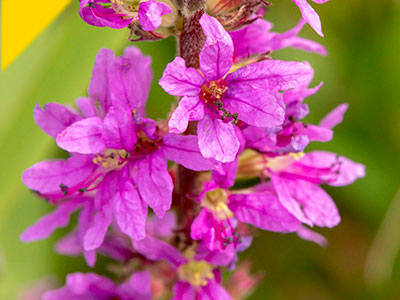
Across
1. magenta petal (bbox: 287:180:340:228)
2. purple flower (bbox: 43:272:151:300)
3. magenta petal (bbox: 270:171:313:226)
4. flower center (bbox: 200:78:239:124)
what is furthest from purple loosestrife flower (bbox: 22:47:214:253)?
magenta petal (bbox: 287:180:340:228)

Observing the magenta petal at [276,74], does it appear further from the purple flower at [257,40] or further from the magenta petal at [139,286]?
the magenta petal at [139,286]

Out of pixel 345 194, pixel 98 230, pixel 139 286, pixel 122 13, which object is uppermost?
pixel 122 13

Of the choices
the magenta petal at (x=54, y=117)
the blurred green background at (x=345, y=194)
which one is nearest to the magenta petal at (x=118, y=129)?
the magenta petal at (x=54, y=117)

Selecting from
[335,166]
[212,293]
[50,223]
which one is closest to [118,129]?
[50,223]

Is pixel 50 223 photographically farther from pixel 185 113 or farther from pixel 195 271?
pixel 185 113

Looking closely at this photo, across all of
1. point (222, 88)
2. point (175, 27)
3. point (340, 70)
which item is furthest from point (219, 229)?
point (340, 70)

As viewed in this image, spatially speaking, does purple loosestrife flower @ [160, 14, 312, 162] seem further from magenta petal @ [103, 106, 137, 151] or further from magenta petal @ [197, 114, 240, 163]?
magenta petal @ [103, 106, 137, 151]

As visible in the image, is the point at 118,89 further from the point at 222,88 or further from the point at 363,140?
the point at 363,140
